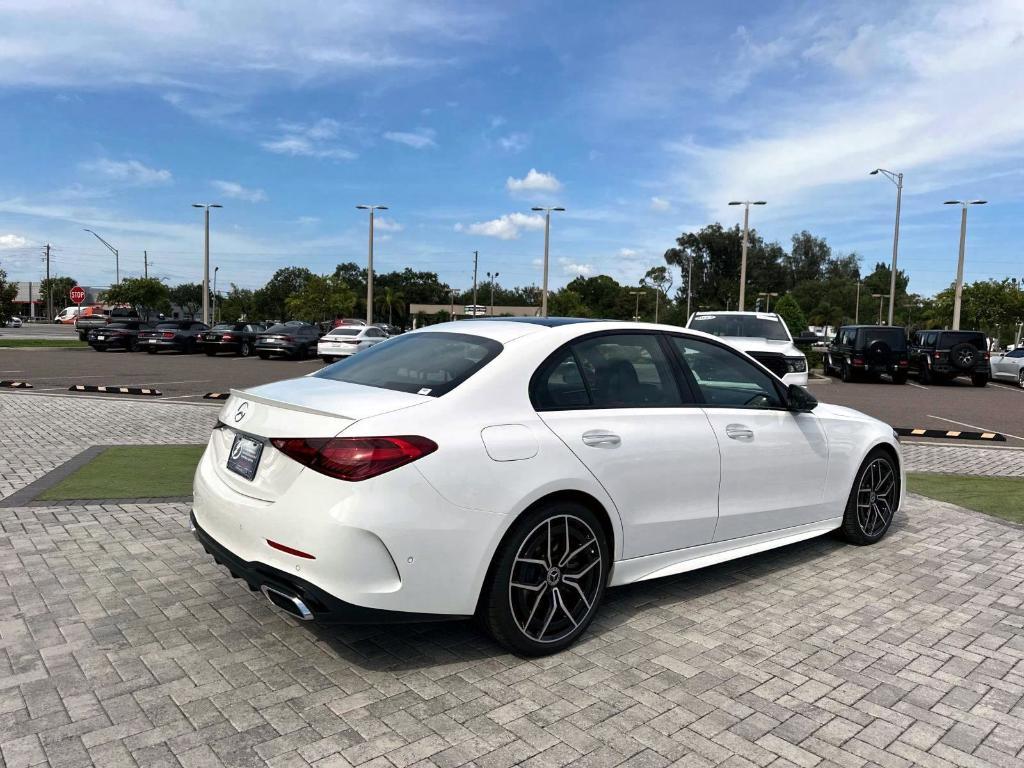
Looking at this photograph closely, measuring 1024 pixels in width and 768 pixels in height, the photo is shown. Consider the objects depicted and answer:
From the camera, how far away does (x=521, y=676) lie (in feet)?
11.5

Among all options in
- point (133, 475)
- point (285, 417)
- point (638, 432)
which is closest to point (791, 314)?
point (133, 475)

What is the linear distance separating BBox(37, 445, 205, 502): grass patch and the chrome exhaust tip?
381 centimetres

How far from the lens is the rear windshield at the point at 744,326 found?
14.1 meters

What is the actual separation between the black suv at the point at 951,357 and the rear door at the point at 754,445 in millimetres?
20926

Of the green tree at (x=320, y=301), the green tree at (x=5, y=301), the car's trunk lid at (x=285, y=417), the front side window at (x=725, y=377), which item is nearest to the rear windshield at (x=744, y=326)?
the front side window at (x=725, y=377)

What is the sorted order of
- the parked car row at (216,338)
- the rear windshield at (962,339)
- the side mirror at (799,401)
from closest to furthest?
the side mirror at (799,401) < the rear windshield at (962,339) < the parked car row at (216,338)

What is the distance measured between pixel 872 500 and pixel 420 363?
359 cm

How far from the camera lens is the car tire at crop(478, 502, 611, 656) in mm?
3469

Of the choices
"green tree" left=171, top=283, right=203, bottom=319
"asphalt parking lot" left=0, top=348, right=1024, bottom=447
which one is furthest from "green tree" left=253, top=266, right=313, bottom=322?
"asphalt parking lot" left=0, top=348, right=1024, bottom=447

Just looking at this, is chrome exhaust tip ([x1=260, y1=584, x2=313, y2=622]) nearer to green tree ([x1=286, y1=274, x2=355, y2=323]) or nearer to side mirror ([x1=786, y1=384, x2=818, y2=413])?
side mirror ([x1=786, y1=384, x2=818, y2=413])

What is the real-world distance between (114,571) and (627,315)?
108 m

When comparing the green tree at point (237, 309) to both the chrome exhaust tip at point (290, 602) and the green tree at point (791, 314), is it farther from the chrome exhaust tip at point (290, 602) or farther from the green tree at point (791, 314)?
the chrome exhaust tip at point (290, 602)

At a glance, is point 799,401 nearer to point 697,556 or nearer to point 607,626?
point 697,556

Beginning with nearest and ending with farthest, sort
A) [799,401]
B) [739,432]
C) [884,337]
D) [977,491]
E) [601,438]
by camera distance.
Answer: [601,438]
[739,432]
[799,401]
[977,491]
[884,337]
